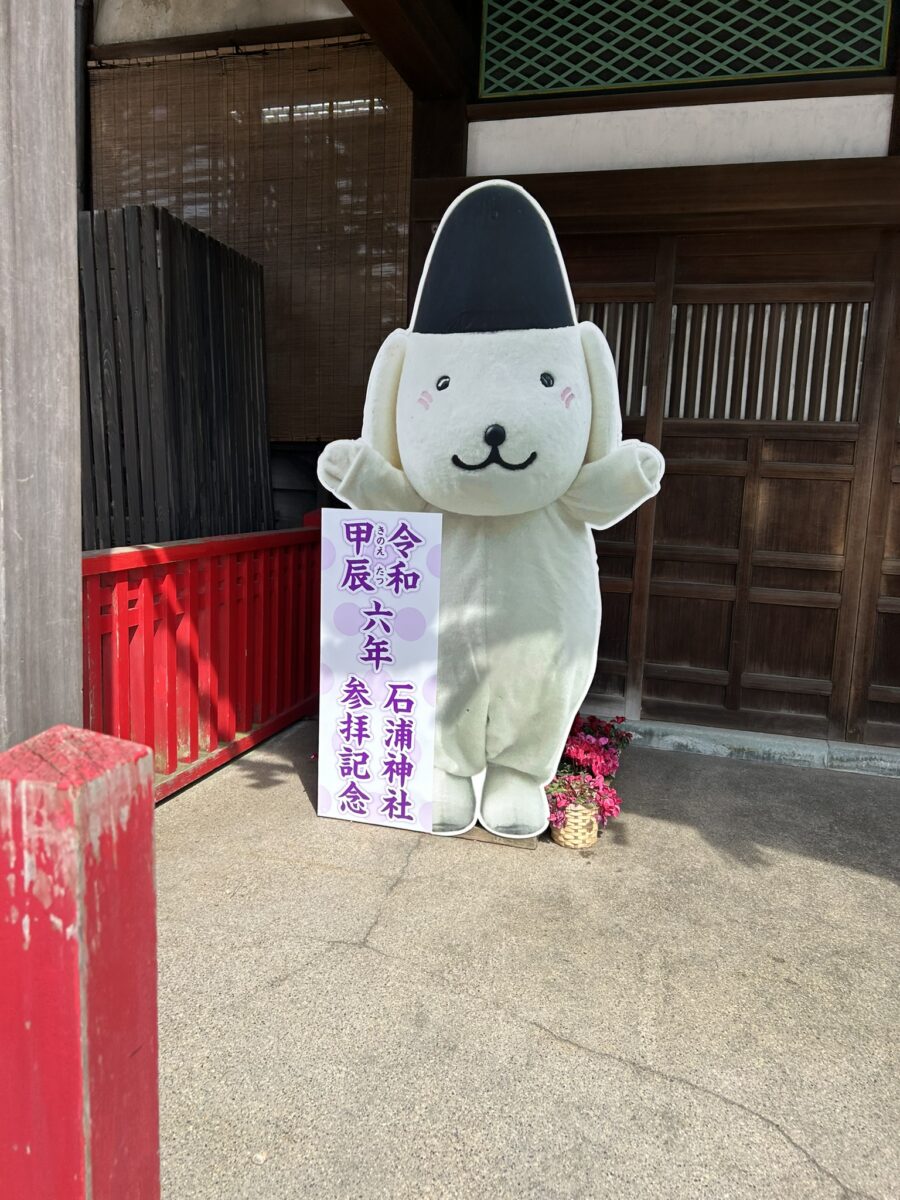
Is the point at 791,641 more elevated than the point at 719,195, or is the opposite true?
the point at 719,195

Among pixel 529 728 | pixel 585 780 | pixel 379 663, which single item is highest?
pixel 379 663

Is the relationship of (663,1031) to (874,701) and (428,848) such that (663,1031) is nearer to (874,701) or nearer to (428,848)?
(428,848)

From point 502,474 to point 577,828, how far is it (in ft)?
5.07

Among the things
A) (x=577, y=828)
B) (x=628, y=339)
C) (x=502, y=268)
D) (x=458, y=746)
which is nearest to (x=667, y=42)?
(x=628, y=339)

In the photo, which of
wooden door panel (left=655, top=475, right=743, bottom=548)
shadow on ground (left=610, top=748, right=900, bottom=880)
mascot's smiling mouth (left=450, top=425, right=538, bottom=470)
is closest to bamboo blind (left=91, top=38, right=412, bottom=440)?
wooden door panel (left=655, top=475, right=743, bottom=548)

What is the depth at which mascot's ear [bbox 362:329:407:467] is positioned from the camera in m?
3.65

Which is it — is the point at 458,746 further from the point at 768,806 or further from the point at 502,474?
the point at 768,806

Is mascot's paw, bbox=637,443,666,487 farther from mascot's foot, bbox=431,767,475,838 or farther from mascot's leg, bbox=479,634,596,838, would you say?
mascot's foot, bbox=431,767,475,838

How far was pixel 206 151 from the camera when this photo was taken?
19.0ft

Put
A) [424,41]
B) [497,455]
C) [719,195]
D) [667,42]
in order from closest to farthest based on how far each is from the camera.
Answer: [497,455]
[424,41]
[719,195]
[667,42]

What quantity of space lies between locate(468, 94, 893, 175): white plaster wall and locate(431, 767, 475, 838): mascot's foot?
353cm

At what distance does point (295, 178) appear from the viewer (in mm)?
5625

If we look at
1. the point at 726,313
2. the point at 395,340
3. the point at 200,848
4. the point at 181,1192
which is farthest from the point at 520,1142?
the point at 726,313

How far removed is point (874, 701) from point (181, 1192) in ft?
14.2
